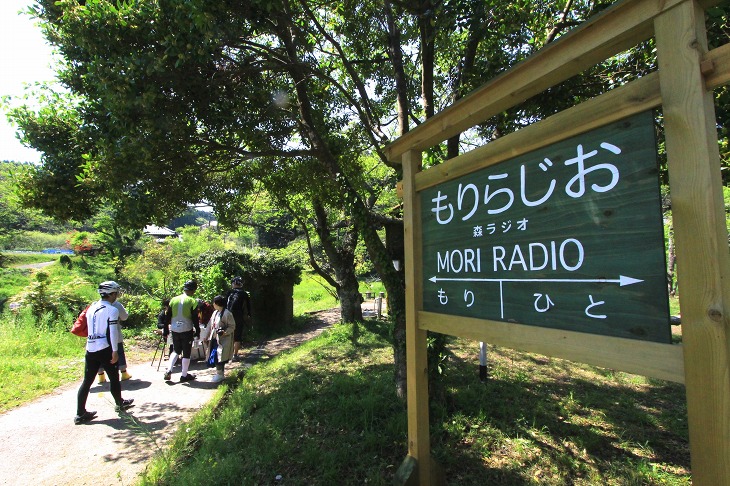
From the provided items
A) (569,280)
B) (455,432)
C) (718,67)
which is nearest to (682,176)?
A: (718,67)

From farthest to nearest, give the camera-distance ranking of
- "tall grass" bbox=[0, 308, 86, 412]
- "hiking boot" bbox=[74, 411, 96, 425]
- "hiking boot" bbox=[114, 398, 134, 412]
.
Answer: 1. "tall grass" bbox=[0, 308, 86, 412]
2. "hiking boot" bbox=[114, 398, 134, 412]
3. "hiking boot" bbox=[74, 411, 96, 425]

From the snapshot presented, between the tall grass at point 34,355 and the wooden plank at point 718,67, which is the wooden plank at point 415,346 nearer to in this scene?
the wooden plank at point 718,67

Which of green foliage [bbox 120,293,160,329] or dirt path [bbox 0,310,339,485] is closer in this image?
dirt path [bbox 0,310,339,485]

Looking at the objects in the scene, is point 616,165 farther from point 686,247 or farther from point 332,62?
point 332,62

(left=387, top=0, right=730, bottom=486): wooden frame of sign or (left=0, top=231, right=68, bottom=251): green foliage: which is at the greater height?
(left=0, top=231, right=68, bottom=251): green foliage

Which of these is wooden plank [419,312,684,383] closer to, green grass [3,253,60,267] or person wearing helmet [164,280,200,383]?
person wearing helmet [164,280,200,383]

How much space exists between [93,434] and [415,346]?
429 centimetres

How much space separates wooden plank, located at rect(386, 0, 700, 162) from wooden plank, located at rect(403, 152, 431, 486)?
494 mm

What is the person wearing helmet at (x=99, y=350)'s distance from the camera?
15.0 ft

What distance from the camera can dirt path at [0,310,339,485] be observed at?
3.51 m

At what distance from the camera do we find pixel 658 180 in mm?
1247

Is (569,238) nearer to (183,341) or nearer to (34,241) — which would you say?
(183,341)

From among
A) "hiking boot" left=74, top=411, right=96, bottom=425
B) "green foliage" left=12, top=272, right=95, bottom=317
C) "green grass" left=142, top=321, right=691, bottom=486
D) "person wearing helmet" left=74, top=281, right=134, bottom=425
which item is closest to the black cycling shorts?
"green grass" left=142, top=321, right=691, bottom=486

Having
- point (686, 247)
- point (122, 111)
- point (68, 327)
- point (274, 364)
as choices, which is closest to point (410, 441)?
point (686, 247)
